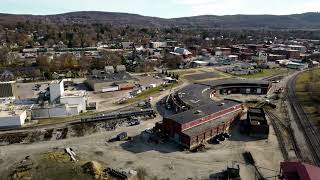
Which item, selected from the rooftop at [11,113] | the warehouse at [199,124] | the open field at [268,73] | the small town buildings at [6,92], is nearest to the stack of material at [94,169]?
the warehouse at [199,124]

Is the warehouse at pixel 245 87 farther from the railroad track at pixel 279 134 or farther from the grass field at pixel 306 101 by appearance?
the railroad track at pixel 279 134

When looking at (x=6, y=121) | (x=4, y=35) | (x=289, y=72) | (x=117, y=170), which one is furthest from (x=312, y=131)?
(x=4, y=35)

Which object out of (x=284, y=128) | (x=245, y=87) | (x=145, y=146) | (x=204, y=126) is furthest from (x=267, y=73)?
(x=145, y=146)

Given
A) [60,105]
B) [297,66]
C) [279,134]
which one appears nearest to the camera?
[279,134]

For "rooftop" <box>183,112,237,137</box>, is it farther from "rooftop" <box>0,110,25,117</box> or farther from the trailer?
"rooftop" <box>0,110,25,117</box>

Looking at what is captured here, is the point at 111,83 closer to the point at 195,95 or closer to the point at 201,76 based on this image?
the point at 195,95

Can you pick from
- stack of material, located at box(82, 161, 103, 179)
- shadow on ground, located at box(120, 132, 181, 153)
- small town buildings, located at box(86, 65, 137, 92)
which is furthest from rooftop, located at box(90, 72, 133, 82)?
stack of material, located at box(82, 161, 103, 179)
